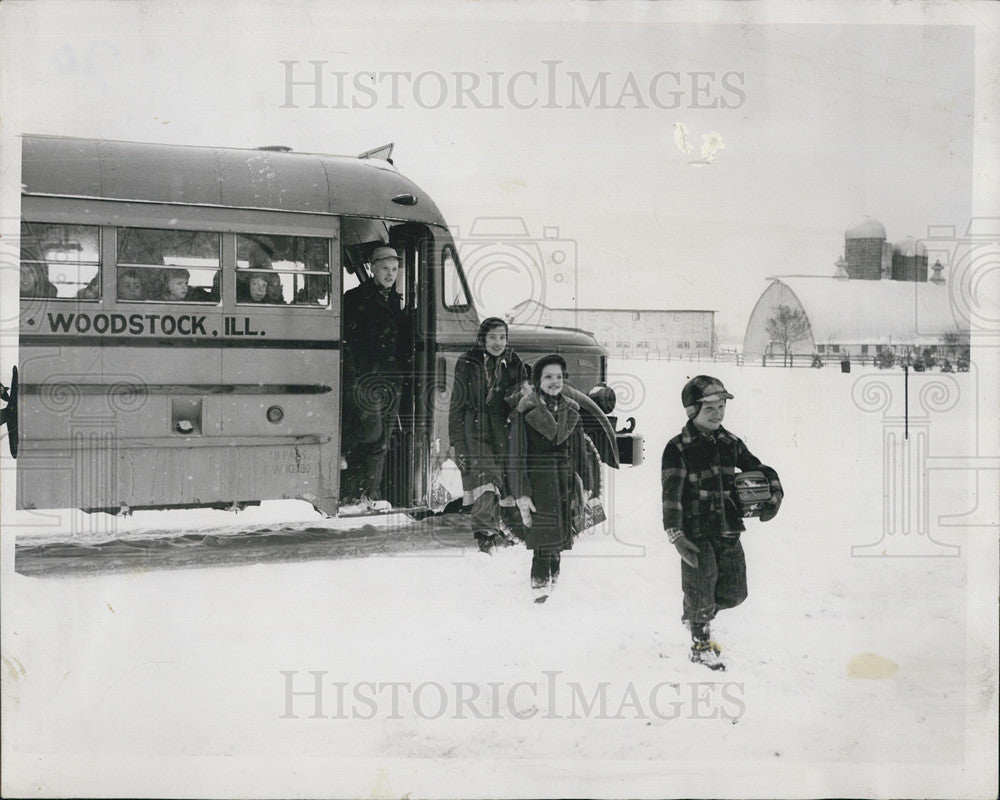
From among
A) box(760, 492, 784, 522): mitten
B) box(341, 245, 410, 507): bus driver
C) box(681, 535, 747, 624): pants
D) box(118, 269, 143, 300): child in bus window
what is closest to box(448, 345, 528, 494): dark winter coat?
box(341, 245, 410, 507): bus driver

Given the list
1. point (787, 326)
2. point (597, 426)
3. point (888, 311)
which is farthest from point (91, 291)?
point (888, 311)

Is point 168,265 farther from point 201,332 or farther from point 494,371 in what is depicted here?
point 494,371

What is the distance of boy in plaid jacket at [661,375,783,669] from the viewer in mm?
4086

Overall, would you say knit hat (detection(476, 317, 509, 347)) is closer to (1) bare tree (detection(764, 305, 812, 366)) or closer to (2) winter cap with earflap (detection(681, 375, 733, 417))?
(2) winter cap with earflap (detection(681, 375, 733, 417))

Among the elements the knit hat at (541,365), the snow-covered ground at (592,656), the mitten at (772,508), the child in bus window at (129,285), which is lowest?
the snow-covered ground at (592,656)

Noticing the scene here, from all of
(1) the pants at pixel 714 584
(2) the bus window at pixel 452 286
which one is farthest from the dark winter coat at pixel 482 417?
(1) the pants at pixel 714 584

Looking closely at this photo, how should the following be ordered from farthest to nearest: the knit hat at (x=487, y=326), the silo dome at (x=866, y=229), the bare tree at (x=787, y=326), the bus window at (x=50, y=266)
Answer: the knit hat at (x=487, y=326) < the silo dome at (x=866, y=229) < the bare tree at (x=787, y=326) < the bus window at (x=50, y=266)

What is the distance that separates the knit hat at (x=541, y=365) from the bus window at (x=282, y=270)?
1.29 m

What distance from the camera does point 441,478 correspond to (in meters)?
4.84

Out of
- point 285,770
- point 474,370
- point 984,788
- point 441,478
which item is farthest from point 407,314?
point 984,788

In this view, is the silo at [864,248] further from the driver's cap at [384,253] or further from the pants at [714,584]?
the driver's cap at [384,253]

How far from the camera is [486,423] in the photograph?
4523 mm

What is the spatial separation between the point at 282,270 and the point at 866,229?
3.43 m

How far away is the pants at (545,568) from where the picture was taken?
4312mm
